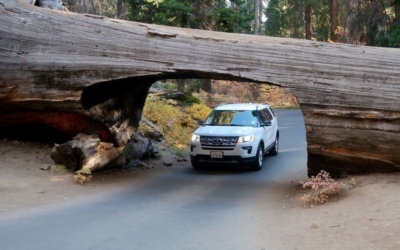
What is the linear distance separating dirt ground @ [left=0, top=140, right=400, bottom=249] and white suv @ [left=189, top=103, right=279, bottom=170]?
5.09ft

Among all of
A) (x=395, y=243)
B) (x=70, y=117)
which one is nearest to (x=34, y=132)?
(x=70, y=117)

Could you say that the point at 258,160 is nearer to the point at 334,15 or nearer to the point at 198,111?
the point at 198,111

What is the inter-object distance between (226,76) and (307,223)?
13.2 feet

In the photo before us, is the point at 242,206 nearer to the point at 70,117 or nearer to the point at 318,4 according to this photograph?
the point at 70,117

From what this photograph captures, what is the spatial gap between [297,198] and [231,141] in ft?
12.1

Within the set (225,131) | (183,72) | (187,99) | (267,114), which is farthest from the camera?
(187,99)

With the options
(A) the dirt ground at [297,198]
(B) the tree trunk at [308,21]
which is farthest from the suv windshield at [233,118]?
(B) the tree trunk at [308,21]

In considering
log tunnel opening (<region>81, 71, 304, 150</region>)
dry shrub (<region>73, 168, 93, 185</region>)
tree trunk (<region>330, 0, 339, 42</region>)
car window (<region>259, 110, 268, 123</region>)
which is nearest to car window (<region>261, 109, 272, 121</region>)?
car window (<region>259, 110, 268, 123</region>)

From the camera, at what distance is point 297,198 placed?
890 cm

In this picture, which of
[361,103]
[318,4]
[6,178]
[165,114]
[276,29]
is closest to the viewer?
[361,103]

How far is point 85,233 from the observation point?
21.0 feet

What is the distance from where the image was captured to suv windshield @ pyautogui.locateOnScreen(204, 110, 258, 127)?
13.4 metres

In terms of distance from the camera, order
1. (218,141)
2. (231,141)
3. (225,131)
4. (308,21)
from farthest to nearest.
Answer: (308,21) → (225,131) → (218,141) → (231,141)

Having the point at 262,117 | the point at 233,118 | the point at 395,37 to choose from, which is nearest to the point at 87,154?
the point at 233,118
